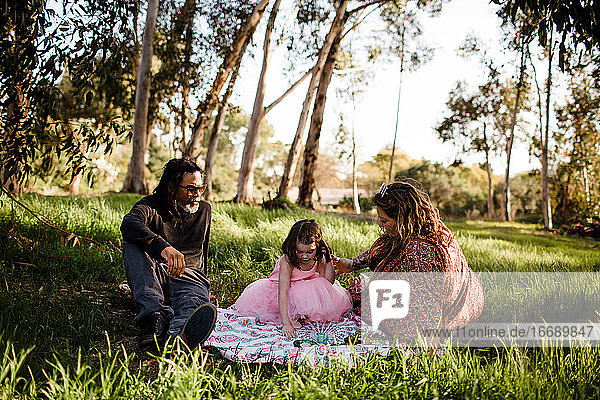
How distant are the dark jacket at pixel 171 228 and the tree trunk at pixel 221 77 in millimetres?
9419

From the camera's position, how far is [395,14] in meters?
16.0

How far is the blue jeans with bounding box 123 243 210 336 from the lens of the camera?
2.87 m

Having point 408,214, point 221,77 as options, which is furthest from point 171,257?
point 221,77

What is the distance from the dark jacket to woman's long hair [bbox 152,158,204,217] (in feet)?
0.14

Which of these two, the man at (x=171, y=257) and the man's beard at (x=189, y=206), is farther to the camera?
the man's beard at (x=189, y=206)

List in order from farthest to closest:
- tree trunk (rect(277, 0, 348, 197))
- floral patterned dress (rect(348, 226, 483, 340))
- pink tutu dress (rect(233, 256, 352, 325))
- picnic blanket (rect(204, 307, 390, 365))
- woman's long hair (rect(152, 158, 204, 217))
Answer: tree trunk (rect(277, 0, 348, 197))
pink tutu dress (rect(233, 256, 352, 325))
woman's long hair (rect(152, 158, 204, 217))
floral patterned dress (rect(348, 226, 483, 340))
picnic blanket (rect(204, 307, 390, 365))

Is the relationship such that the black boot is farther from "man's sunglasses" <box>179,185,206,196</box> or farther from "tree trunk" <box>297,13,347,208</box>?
"tree trunk" <box>297,13,347,208</box>

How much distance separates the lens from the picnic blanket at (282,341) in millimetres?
2746

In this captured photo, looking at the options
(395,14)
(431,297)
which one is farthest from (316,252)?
(395,14)

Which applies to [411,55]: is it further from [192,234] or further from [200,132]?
[192,234]

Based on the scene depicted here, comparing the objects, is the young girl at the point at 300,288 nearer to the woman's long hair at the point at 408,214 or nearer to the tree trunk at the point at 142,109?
the woman's long hair at the point at 408,214

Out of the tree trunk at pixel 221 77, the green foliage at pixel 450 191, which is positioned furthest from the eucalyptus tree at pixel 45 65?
the green foliage at pixel 450 191

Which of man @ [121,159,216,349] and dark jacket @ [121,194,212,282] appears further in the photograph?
dark jacket @ [121,194,212,282]

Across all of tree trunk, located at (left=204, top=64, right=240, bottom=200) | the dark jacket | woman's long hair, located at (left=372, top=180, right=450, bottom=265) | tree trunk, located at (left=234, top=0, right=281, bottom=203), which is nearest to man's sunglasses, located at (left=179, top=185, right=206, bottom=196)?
the dark jacket
